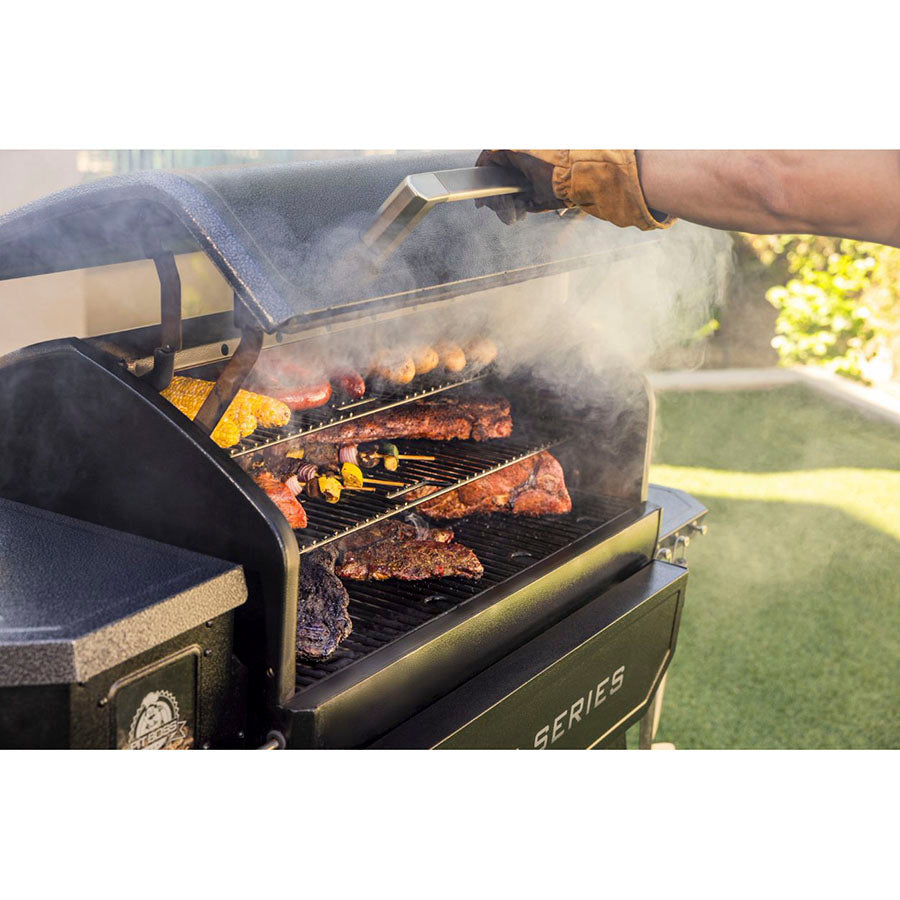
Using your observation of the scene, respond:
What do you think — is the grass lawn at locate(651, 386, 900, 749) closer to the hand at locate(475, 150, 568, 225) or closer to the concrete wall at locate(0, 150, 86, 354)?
the hand at locate(475, 150, 568, 225)

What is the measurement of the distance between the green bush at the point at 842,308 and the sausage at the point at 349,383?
6.69 metres

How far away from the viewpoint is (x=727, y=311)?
942cm

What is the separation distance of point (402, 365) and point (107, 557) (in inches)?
45.3

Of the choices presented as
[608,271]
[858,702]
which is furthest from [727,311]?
[608,271]

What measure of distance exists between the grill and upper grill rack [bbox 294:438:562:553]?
12 mm

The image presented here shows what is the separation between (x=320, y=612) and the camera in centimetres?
222

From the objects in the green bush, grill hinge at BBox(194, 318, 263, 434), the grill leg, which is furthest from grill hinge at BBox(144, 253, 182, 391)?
the green bush

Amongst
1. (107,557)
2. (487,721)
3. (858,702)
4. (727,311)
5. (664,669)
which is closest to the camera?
(107,557)

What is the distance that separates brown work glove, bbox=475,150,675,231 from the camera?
6.32 ft

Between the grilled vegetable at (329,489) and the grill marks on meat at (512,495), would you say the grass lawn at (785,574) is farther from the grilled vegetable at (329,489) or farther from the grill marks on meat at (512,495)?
the grilled vegetable at (329,489)

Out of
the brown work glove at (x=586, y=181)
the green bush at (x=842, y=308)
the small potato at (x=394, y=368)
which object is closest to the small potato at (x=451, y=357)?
the small potato at (x=394, y=368)

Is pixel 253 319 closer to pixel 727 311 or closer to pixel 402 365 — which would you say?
pixel 402 365

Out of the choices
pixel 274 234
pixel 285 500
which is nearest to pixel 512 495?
pixel 285 500

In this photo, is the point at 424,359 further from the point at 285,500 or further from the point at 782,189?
the point at 782,189
